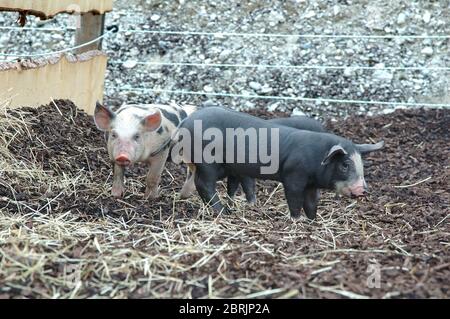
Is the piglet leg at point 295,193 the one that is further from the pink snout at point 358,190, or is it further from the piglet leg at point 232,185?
the piglet leg at point 232,185

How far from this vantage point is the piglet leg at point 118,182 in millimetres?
6141

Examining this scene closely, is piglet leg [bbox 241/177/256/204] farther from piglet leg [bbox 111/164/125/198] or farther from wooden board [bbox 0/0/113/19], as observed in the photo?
wooden board [bbox 0/0/113/19]

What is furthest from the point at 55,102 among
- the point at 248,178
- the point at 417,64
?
the point at 417,64

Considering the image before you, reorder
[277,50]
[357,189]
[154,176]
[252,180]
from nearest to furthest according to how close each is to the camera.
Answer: [357,189] < [154,176] < [252,180] < [277,50]

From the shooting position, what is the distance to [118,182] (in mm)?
6176

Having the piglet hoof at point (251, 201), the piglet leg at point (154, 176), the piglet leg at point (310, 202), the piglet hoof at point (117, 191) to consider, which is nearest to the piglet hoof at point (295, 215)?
the piglet leg at point (310, 202)

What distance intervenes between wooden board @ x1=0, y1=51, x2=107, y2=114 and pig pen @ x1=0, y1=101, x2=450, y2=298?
16 centimetres

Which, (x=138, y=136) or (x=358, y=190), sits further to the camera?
(x=138, y=136)

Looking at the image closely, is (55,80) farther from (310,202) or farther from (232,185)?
(310,202)

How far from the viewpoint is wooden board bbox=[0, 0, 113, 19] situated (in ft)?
22.5

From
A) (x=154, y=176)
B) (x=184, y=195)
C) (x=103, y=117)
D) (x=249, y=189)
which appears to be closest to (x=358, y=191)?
(x=249, y=189)

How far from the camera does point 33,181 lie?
20.5 feet

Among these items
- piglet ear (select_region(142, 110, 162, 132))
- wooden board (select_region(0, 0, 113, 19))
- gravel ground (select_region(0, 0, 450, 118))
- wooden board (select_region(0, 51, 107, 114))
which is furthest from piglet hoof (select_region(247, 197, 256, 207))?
gravel ground (select_region(0, 0, 450, 118))

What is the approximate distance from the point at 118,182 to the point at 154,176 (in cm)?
28
